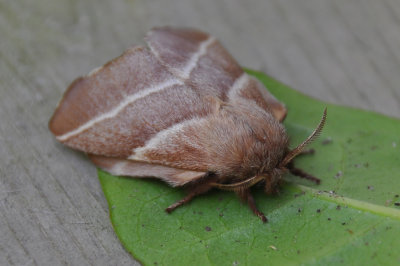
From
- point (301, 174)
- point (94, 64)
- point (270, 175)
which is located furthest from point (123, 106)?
point (301, 174)

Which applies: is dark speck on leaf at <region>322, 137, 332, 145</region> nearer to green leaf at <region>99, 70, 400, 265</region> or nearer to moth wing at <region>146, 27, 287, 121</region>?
green leaf at <region>99, 70, 400, 265</region>

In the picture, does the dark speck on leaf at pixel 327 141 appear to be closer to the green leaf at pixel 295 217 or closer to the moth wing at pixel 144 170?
the green leaf at pixel 295 217

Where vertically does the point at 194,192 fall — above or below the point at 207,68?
below

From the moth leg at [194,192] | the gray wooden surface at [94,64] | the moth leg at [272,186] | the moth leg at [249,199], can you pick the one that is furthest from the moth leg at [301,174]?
the gray wooden surface at [94,64]

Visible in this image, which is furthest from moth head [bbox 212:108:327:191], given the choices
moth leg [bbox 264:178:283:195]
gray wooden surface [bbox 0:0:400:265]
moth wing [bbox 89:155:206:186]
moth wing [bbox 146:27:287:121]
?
gray wooden surface [bbox 0:0:400:265]

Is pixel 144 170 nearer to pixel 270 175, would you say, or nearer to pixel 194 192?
pixel 194 192

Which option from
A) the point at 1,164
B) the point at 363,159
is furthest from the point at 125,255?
the point at 363,159
